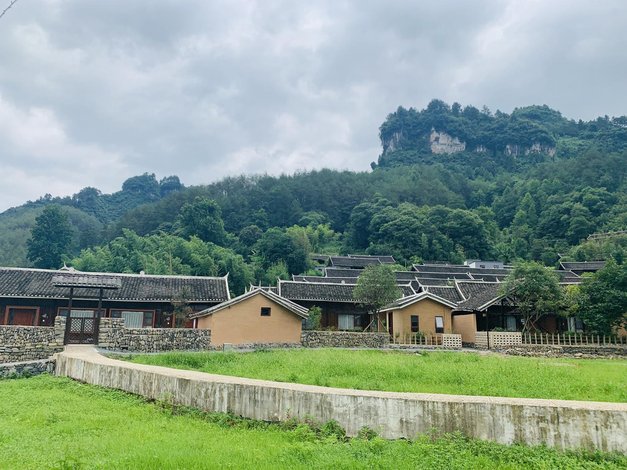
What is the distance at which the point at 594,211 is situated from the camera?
70500 millimetres

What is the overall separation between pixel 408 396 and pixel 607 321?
2271 cm

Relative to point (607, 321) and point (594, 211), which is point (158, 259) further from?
point (594, 211)

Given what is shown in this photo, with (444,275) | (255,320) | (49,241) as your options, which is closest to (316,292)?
(255,320)

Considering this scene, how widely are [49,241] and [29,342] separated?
1979 inches

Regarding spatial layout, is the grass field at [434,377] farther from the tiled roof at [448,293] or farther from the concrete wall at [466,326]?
the tiled roof at [448,293]

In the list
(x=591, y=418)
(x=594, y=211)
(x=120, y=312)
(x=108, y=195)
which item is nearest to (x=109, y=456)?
(x=591, y=418)

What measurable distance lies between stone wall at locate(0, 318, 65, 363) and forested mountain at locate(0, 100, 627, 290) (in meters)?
26.1

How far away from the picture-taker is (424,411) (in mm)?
6086

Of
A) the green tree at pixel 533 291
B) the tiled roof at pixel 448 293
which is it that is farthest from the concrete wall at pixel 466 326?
the green tree at pixel 533 291

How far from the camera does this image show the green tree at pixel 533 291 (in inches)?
1015

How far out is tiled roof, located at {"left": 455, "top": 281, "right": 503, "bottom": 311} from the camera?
2803cm

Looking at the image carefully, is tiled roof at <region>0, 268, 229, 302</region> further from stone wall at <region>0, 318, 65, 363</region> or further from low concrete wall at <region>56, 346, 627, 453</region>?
low concrete wall at <region>56, 346, 627, 453</region>

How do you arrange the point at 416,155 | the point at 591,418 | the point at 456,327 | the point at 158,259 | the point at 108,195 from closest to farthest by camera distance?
the point at 591,418, the point at 456,327, the point at 158,259, the point at 108,195, the point at 416,155

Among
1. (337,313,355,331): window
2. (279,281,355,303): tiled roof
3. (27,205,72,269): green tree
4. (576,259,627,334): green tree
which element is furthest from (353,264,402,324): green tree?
(27,205,72,269): green tree
